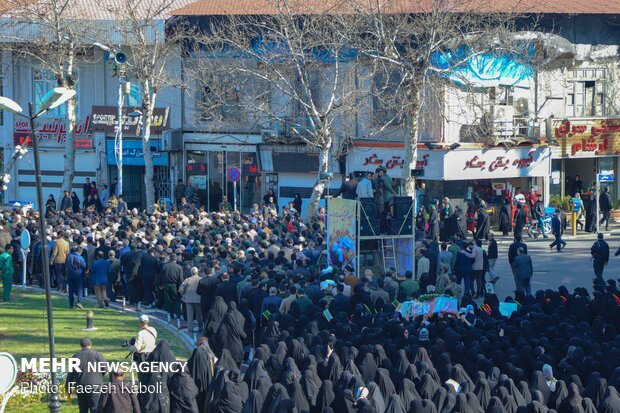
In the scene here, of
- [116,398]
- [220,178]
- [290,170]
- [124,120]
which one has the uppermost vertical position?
[124,120]

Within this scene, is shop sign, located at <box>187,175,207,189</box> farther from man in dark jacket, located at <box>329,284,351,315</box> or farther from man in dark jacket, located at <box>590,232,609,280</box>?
man in dark jacket, located at <box>329,284,351,315</box>

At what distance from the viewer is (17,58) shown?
43781 millimetres

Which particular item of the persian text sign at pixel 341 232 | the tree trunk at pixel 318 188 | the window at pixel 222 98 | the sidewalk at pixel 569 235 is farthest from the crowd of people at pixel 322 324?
the window at pixel 222 98

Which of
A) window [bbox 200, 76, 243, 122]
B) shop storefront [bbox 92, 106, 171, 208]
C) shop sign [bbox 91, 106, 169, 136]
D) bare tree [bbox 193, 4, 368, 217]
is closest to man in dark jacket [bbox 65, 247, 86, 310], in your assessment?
bare tree [bbox 193, 4, 368, 217]

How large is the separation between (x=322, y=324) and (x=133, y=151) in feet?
85.9

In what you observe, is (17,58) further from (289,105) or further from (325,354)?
(325,354)

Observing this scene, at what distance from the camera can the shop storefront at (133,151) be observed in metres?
42.1

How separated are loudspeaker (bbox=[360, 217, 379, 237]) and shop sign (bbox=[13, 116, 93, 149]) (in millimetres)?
22205

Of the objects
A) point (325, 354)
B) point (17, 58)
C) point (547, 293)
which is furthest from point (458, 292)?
point (17, 58)

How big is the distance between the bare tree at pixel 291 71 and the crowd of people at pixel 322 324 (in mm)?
5211

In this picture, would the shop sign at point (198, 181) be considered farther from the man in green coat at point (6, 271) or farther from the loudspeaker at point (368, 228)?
the loudspeaker at point (368, 228)

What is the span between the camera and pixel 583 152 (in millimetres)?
38125

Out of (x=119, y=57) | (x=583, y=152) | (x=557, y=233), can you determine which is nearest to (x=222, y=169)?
(x=119, y=57)

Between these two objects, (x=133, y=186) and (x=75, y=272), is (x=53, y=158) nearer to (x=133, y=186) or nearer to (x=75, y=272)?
(x=133, y=186)
